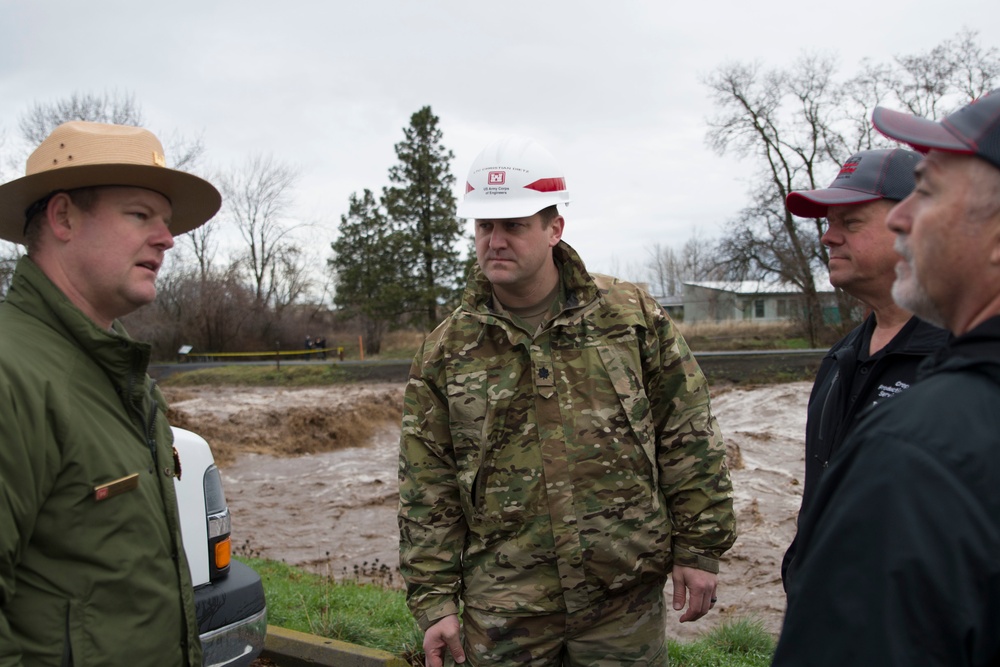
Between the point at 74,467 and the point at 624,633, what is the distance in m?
1.88

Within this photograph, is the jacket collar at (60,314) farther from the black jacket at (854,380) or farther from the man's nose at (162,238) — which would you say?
the black jacket at (854,380)

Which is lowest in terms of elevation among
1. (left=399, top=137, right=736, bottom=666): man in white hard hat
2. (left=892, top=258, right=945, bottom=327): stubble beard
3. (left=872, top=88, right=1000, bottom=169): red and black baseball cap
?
(left=399, top=137, right=736, bottom=666): man in white hard hat

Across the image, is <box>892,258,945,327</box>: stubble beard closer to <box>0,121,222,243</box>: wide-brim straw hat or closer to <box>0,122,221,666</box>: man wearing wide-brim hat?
<box>0,122,221,666</box>: man wearing wide-brim hat

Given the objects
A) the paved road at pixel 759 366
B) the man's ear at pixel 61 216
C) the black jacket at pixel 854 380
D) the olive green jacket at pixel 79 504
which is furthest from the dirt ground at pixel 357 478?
the man's ear at pixel 61 216

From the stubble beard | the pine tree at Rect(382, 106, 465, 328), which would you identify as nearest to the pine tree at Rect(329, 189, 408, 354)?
the pine tree at Rect(382, 106, 465, 328)

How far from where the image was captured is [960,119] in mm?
1208

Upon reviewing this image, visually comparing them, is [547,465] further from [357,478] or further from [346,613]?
[357,478]

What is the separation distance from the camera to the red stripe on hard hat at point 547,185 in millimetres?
2824

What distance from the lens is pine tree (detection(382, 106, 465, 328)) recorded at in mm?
37531

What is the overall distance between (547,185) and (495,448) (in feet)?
3.39

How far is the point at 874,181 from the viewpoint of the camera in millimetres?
2711

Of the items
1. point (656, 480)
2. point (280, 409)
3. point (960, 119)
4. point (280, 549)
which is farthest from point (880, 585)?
point (280, 409)

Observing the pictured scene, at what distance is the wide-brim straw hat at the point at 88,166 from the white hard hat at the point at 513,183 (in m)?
1.04

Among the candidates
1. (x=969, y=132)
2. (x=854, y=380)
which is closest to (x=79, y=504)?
(x=969, y=132)
